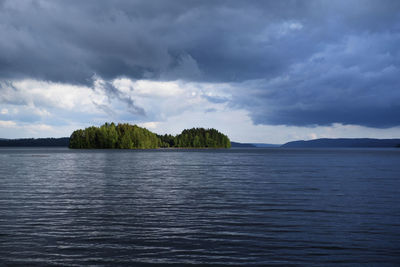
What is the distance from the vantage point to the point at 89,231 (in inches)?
785

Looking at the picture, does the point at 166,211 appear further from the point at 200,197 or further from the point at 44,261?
the point at 44,261

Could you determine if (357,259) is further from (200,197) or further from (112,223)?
(200,197)

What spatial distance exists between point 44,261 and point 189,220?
10.3 meters

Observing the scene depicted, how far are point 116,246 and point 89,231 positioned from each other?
3.88 m

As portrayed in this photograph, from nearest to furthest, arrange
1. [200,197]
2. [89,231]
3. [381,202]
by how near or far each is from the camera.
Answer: [89,231] < [381,202] < [200,197]

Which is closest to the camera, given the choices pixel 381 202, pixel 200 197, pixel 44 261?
pixel 44 261

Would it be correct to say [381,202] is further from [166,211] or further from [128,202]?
[128,202]

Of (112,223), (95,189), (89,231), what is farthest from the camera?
(95,189)

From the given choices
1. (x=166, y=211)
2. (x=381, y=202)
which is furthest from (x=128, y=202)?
(x=381, y=202)

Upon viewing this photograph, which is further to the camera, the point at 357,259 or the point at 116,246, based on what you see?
the point at 116,246

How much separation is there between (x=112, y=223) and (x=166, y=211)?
5.15 meters

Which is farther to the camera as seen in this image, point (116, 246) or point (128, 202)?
point (128, 202)

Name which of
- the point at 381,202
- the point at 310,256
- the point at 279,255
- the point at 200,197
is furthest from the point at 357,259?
the point at 200,197

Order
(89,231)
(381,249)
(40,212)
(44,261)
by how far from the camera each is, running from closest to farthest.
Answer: (44,261) → (381,249) → (89,231) → (40,212)
